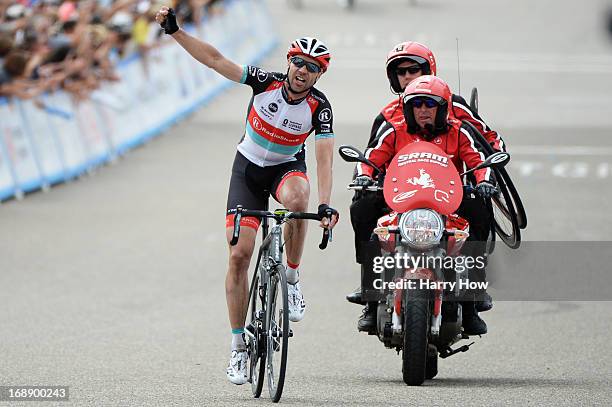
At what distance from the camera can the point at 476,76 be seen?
32.1 metres

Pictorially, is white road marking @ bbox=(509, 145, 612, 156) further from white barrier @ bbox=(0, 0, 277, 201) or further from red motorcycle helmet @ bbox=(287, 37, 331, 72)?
red motorcycle helmet @ bbox=(287, 37, 331, 72)

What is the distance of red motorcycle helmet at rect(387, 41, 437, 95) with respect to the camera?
9875 mm

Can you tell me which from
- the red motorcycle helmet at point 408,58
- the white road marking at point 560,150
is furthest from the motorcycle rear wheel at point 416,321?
the white road marking at point 560,150

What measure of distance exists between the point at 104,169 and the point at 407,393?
1309cm

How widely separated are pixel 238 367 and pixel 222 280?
5.82m

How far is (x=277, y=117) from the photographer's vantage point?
9.41m

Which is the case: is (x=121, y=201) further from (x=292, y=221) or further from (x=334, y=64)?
(x=334, y=64)

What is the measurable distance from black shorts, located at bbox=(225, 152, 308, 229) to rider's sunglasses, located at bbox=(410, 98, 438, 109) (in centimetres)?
86

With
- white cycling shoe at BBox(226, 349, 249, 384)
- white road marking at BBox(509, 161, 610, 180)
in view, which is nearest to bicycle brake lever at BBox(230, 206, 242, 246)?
white cycling shoe at BBox(226, 349, 249, 384)

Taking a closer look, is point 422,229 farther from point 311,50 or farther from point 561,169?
point 561,169

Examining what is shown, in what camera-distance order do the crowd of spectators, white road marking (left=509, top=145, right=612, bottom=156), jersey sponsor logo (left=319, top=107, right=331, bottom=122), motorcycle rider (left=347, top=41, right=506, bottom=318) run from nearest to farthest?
1. jersey sponsor logo (left=319, top=107, right=331, bottom=122)
2. motorcycle rider (left=347, top=41, right=506, bottom=318)
3. the crowd of spectators
4. white road marking (left=509, top=145, right=612, bottom=156)

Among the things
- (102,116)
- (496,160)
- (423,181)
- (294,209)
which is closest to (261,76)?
(294,209)

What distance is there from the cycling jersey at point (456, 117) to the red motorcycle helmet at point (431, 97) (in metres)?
0.21

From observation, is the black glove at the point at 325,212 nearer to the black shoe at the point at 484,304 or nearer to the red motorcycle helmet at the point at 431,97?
the red motorcycle helmet at the point at 431,97
